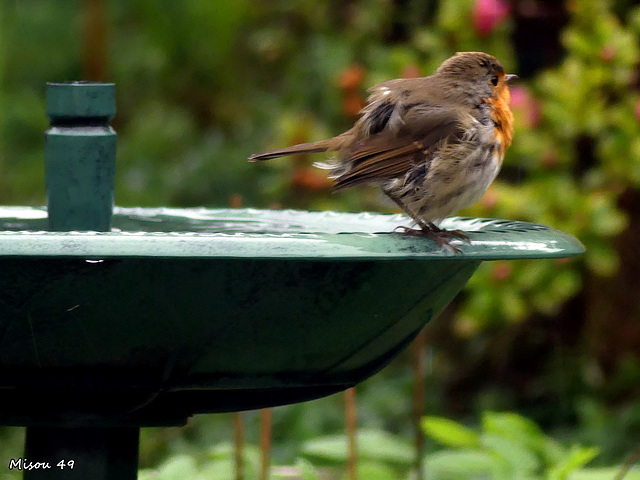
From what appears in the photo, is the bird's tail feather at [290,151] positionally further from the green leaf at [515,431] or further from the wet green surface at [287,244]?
the green leaf at [515,431]

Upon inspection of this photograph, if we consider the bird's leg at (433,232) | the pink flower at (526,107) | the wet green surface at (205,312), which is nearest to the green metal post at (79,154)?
the wet green surface at (205,312)

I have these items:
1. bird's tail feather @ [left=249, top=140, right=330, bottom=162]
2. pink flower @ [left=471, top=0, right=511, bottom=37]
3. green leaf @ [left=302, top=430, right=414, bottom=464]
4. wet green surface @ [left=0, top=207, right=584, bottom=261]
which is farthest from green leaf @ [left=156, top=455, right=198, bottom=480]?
pink flower @ [left=471, top=0, right=511, bottom=37]

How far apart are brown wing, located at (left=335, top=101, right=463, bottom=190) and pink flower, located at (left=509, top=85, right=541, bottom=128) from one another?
4.35 ft

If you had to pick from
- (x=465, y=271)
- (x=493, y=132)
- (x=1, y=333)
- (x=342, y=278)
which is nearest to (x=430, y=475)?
Result: (x=493, y=132)

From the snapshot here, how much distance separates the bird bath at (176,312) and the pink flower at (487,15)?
1.93m

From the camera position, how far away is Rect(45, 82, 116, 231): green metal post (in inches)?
91.4

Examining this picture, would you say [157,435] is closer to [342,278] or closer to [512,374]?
[512,374]

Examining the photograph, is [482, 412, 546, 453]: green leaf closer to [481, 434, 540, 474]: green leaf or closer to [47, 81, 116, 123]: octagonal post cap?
[481, 434, 540, 474]: green leaf

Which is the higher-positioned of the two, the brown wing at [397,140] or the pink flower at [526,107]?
the pink flower at [526,107]

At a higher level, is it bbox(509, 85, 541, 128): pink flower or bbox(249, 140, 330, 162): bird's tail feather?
bbox(509, 85, 541, 128): pink flower

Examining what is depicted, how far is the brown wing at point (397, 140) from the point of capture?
2.54m

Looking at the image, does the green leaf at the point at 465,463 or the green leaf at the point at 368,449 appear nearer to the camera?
the green leaf at the point at 465,463

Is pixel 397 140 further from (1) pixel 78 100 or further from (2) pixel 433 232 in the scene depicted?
(1) pixel 78 100

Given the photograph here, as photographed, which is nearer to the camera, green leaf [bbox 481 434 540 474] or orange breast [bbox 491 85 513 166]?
green leaf [bbox 481 434 540 474]
